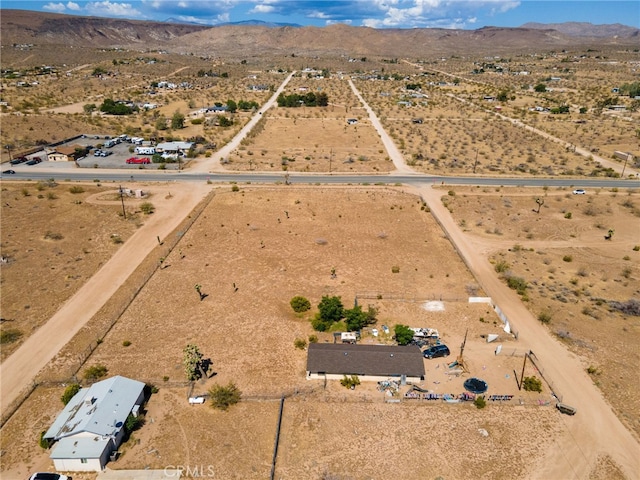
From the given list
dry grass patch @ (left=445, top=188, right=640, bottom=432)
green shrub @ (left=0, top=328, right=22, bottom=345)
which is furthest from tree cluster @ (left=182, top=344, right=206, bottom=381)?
dry grass patch @ (left=445, top=188, right=640, bottom=432)

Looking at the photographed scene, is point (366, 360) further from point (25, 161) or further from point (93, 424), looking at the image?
point (25, 161)

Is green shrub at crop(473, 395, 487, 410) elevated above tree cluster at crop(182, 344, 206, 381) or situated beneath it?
situated beneath

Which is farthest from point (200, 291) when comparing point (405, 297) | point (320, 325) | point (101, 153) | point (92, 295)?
point (101, 153)

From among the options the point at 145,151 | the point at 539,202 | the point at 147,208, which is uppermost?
the point at 539,202

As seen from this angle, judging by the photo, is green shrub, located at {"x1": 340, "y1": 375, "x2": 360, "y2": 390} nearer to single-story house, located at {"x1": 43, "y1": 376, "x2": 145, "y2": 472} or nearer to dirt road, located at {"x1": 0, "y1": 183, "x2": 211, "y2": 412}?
single-story house, located at {"x1": 43, "y1": 376, "x2": 145, "y2": 472}

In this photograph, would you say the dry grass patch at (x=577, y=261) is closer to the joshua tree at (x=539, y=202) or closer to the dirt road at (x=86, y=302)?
Result: the joshua tree at (x=539, y=202)

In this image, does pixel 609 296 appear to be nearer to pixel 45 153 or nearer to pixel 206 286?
pixel 206 286
